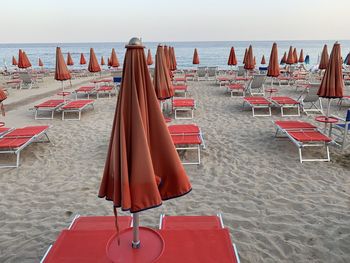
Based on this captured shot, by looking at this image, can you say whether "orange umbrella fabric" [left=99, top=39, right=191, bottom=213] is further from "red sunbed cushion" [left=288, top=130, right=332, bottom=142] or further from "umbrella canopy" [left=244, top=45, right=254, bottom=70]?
"umbrella canopy" [left=244, top=45, right=254, bottom=70]

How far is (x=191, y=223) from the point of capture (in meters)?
3.05

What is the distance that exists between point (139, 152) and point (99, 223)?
5.28 feet

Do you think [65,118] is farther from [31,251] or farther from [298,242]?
[298,242]

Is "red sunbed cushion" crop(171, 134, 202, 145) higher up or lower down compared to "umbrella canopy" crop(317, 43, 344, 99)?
lower down

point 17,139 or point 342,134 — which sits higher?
point 342,134

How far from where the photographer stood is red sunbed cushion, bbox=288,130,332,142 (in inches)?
222

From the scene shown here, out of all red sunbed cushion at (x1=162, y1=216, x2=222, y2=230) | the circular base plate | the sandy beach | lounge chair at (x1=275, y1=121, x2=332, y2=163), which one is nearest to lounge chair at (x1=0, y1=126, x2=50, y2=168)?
the sandy beach

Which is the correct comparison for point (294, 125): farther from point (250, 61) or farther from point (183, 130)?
point (250, 61)

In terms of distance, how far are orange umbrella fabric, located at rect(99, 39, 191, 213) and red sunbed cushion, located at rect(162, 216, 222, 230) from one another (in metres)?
1.13

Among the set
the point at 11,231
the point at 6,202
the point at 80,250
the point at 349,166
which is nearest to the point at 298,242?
the point at 80,250

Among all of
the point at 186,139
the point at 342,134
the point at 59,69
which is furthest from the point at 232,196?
the point at 59,69

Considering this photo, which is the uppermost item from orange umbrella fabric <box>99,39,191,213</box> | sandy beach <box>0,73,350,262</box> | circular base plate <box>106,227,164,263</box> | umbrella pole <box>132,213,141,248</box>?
orange umbrella fabric <box>99,39,191,213</box>

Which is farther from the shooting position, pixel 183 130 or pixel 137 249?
pixel 183 130

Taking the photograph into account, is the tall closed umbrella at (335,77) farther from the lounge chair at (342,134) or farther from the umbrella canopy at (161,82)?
the umbrella canopy at (161,82)
